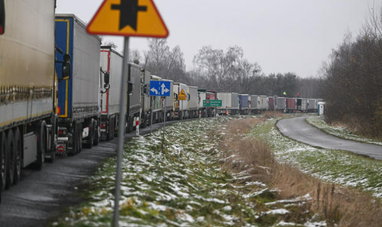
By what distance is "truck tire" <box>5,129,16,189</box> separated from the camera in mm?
10037

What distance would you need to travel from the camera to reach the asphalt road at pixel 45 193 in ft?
26.2

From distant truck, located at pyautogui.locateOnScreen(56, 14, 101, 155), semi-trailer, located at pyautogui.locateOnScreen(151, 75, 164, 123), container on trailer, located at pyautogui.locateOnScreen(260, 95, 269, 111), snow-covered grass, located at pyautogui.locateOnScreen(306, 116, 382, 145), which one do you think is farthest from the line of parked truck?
container on trailer, located at pyautogui.locateOnScreen(260, 95, 269, 111)

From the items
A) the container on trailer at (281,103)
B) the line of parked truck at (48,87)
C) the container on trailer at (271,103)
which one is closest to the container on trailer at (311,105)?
the container on trailer at (281,103)

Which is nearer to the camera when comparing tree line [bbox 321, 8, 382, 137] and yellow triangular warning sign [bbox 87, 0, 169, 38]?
yellow triangular warning sign [bbox 87, 0, 169, 38]

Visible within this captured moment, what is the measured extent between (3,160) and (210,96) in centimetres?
6954

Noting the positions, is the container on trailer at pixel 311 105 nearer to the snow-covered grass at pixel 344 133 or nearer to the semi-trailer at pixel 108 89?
the snow-covered grass at pixel 344 133

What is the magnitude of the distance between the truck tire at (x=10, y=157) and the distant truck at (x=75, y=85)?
5024 millimetres

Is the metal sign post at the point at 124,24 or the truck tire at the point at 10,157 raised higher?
the metal sign post at the point at 124,24

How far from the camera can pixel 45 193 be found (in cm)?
1008

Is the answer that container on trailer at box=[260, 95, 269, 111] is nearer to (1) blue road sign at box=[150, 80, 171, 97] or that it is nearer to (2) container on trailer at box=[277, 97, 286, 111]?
(2) container on trailer at box=[277, 97, 286, 111]

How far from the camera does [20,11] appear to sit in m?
10.3

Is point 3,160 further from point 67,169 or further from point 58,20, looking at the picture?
point 58,20

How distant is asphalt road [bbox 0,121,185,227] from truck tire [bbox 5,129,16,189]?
17cm

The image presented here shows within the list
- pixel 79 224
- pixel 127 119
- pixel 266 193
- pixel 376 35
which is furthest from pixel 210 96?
pixel 79 224
